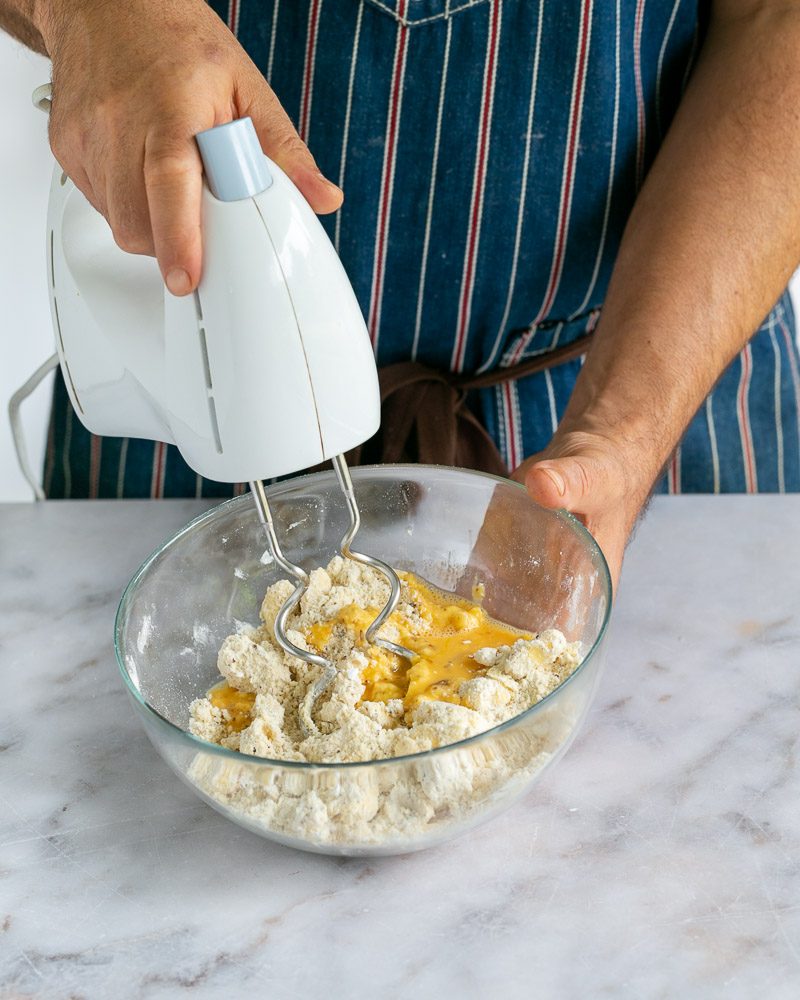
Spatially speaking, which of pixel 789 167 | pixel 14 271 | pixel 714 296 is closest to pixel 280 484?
pixel 714 296

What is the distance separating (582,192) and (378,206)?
18 centimetres

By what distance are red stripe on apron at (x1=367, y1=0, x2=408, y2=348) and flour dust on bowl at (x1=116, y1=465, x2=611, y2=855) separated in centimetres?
25

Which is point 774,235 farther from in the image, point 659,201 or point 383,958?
point 383,958

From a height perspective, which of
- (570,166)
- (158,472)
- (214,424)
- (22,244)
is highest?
(570,166)

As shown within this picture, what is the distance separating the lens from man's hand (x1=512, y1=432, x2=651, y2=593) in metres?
0.66

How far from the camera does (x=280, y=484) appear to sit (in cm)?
77

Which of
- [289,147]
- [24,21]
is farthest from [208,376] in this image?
[24,21]

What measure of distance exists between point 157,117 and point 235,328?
0.11 m

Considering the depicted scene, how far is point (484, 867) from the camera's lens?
60 cm

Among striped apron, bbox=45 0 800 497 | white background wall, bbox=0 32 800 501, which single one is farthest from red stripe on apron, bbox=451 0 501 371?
white background wall, bbox=0 32 800 501

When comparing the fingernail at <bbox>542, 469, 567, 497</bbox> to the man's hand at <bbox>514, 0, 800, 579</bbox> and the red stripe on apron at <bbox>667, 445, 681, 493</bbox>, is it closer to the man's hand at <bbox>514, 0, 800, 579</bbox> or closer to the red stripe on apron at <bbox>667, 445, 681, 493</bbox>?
the man's hand at <bbox>514, 0, 800, 579</bbox>

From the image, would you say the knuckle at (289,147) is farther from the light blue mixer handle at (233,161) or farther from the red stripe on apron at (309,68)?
the red stripe on apron at (309,68)

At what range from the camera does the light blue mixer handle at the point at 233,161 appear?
48cm

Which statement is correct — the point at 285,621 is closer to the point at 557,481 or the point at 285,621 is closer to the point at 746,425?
the point at 557,481
